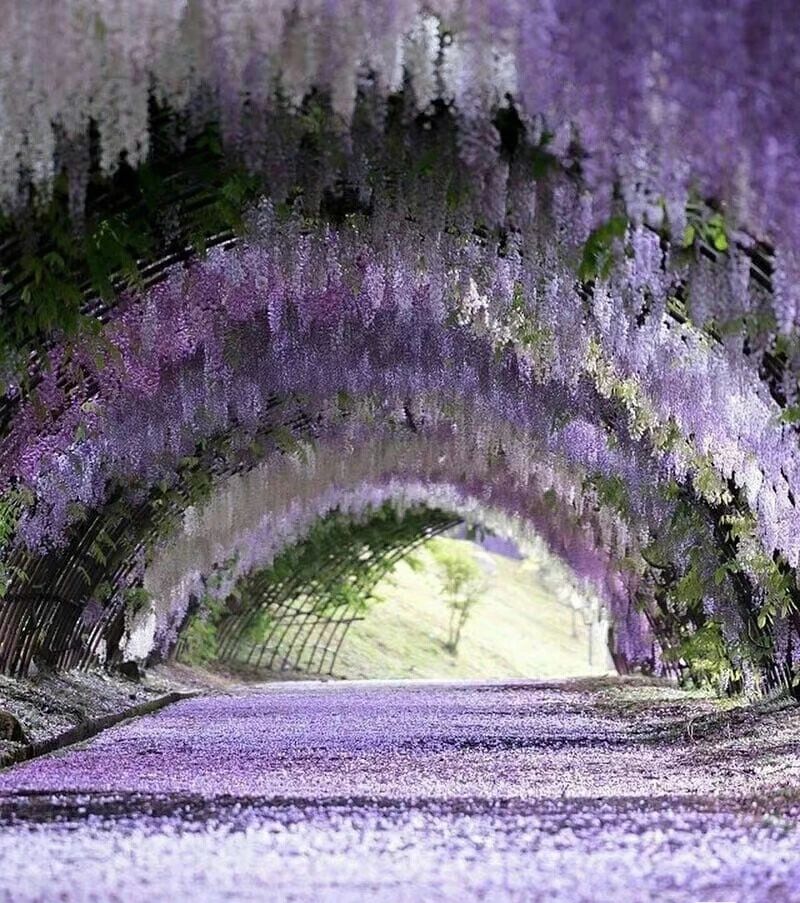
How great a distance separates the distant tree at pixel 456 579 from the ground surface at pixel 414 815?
79.1 ft

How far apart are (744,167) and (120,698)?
1065 centimetres

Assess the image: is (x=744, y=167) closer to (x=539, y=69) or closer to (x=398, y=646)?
(x=539, y=69)

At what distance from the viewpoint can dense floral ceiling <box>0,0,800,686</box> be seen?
4371 mm

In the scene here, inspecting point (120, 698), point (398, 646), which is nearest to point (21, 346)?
point (120, 698)

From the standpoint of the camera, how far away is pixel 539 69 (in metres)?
4.26

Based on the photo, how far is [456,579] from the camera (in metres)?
35.0

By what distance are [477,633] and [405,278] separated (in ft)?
108

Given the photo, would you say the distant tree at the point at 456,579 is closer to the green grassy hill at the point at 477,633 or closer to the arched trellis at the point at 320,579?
the green grassy hill at the point at 477,633

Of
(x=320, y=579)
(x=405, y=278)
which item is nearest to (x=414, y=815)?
(x=405, y=278)

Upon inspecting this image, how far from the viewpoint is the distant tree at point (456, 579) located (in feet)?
115

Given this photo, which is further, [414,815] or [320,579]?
[320,579]

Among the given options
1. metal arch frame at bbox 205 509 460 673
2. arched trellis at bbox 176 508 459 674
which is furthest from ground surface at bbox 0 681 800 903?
metal arch frame at bbox 205 509 460 673

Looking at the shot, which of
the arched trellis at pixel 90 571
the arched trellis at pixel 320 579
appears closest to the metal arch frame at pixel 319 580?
the arched trellis at pixel 320 579

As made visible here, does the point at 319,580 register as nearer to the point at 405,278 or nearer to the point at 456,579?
the point at 456,579
